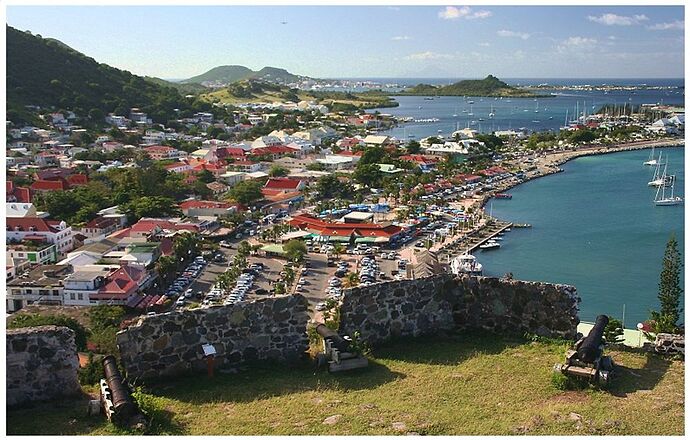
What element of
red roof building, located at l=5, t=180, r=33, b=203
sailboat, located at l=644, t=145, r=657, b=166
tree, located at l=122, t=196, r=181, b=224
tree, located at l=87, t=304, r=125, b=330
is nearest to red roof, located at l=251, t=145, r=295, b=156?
tree, located at l=122, t=196, r=181, b=224

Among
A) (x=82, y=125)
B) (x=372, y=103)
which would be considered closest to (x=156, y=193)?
(x=82, y=125)

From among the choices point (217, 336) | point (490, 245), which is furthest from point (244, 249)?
point (217, 336)

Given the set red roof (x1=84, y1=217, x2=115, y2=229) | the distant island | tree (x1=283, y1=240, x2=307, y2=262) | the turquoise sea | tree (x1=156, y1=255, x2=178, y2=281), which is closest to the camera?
tree (x1=156, y1=255, x2=178, y2=281)

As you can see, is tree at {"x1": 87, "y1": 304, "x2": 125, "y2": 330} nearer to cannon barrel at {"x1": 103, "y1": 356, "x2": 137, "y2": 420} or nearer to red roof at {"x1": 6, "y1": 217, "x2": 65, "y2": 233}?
red roof at {"x1": 6, "y1": 217, "x2": 65, "y2": 233}

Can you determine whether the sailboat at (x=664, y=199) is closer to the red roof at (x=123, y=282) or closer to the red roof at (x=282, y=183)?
the red roof at (x=282, y=183)

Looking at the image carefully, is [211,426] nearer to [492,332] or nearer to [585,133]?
[492,332]

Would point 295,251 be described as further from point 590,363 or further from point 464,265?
point 590,363
